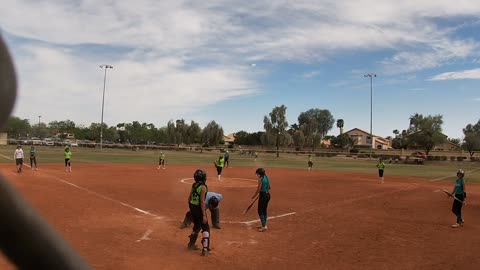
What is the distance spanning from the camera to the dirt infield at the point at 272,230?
9.30 m

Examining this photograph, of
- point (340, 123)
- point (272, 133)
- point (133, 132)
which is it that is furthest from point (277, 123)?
point (340, 123)

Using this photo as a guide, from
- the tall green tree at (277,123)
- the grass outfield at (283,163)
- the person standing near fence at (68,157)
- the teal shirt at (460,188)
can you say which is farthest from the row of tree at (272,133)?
the teal shirt at (460,188)

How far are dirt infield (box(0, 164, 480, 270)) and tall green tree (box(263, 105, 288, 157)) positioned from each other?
237ft

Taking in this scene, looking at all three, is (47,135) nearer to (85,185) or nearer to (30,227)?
(85,185)

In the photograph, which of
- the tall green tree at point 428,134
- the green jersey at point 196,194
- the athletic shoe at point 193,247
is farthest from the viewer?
the tall green tree at point 428,134

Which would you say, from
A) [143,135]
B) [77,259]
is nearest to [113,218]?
[77,259]

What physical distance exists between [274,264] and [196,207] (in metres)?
2.09

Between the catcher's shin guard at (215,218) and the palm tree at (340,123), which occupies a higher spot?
the palm tree at (340,123)

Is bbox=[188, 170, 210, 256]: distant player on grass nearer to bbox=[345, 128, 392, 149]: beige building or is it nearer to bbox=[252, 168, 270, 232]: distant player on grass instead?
bbox=[252, 168, 270, 232]: distant player on grass

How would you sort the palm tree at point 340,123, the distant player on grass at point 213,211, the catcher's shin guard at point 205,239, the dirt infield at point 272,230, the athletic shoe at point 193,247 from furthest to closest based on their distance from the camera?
the palm tree at point 340,123, the distant player on grass at point 213,211, the athletic shoe at point 193,247, the catcher's shin guard at point 205,239, the dirt infield at point 272,230

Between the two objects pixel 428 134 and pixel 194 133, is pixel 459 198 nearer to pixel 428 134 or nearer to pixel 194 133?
pixel 428 134

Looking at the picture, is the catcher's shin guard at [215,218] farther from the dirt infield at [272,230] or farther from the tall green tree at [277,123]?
the tall green tree at [277,123]

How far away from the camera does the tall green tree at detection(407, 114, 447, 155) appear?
8106 cm

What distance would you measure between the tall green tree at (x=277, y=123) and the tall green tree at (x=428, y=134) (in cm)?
2512
